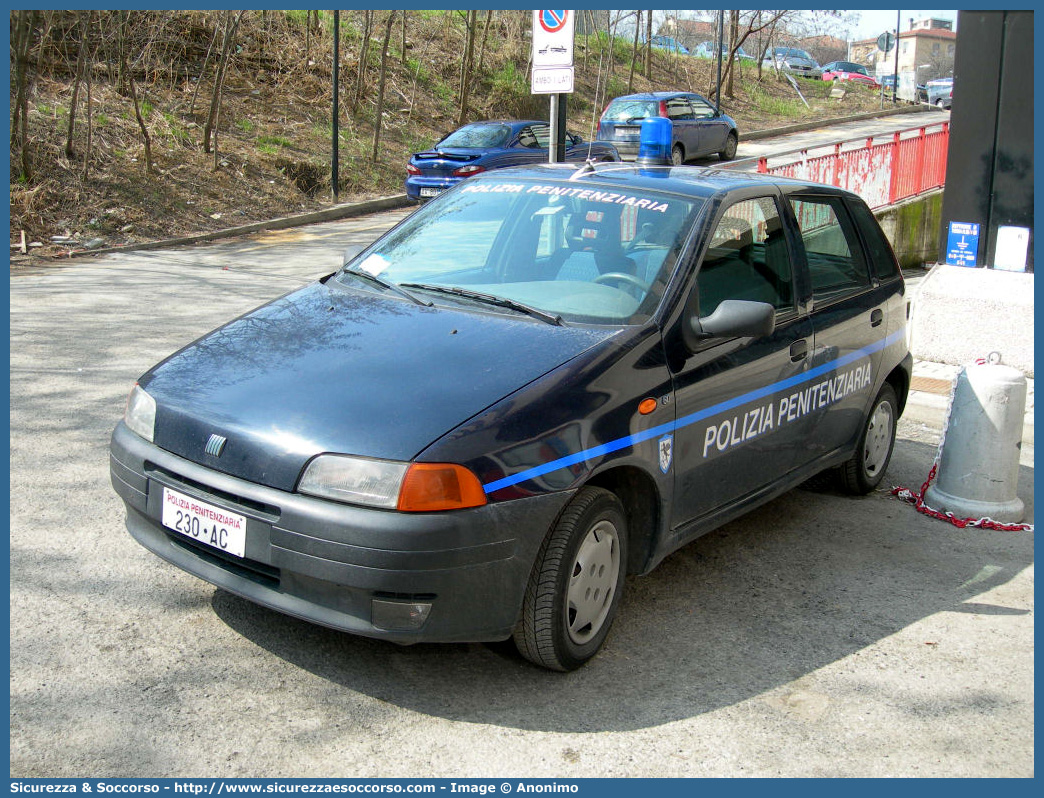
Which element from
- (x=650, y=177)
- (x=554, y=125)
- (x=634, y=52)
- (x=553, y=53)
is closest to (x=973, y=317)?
(x=554, y=125)

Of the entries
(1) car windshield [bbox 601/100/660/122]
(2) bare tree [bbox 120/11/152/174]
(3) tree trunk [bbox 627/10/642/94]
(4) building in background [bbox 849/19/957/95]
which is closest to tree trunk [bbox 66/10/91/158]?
(2) bare tree [bbox 120/11/152/174]

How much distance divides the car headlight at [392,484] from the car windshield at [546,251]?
41.9 inches

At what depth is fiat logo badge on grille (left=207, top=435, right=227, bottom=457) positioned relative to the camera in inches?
138

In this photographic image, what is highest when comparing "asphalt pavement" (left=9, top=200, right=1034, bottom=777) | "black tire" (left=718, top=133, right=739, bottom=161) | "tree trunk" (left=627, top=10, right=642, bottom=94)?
"tree trunk" (left=627, top=10, right=642, bottom=94)

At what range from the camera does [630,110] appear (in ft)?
78.9

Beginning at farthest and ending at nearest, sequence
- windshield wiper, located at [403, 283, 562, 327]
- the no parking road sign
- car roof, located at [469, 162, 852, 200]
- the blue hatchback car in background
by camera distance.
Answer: the blue hatchback car in background
the no parking road sign
car roof, located at [469, 162, 852, 200]
windshield wiper, located at [403, 283, 562, 327]

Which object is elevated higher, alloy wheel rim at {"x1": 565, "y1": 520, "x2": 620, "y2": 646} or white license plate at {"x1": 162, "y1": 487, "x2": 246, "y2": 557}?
white license plate at {"x1": 162, "y1": 487, "x2": 246, "y2": 557}

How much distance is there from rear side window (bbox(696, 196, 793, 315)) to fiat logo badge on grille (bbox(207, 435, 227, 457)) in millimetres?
1966

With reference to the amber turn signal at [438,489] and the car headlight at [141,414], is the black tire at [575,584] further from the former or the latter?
the car headlight at [141,414]

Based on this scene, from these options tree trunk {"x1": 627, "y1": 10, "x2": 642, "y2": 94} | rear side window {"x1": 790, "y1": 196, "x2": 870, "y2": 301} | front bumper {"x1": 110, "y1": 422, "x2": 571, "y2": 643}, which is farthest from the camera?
tree trunk {"x1": 627, "y1": 10, "x2": 642, "y2": 94}

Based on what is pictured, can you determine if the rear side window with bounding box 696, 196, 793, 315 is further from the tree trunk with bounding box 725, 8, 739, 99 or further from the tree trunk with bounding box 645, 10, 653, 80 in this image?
the tree trunk with bounding box 725, 8, 739, 99

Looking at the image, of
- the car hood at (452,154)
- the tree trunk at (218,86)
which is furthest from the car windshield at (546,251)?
the tree trunk at (218,86)

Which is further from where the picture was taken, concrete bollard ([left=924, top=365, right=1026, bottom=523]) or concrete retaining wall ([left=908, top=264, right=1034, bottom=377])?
concrete retaining wall ([left=908, top=264, right=1034, bottom=377])

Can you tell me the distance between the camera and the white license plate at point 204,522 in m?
3.45
